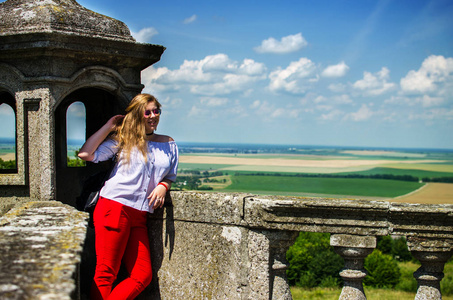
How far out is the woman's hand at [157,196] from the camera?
12.7 feet

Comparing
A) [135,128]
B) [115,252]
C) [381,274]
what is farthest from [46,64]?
[381,274]

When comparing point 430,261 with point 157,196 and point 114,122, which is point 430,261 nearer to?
point 157,196

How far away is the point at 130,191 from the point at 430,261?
2.12 metres

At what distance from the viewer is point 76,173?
5746 mm

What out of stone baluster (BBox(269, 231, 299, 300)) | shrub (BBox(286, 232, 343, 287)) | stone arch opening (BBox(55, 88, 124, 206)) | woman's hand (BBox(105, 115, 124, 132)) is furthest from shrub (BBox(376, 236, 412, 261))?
woman's hand (BBox(105, 115, 124, 132))

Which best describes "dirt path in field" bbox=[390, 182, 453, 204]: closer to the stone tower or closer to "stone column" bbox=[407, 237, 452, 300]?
the stone tower

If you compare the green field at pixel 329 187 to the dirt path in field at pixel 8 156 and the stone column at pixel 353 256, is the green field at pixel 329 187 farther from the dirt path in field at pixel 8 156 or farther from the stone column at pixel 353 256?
the stone column at pixel 353 256

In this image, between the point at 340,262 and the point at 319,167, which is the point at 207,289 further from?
the point at 319,167

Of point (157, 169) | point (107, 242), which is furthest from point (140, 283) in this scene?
point (157, 169)

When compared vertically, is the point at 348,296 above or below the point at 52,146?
below

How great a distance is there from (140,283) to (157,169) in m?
0.86

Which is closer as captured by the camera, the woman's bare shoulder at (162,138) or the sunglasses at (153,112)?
the sunglasses at (153,112)

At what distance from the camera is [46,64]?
432 cm

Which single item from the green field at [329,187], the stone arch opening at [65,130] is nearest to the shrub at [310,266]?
the stone arch opening at [65,130]
